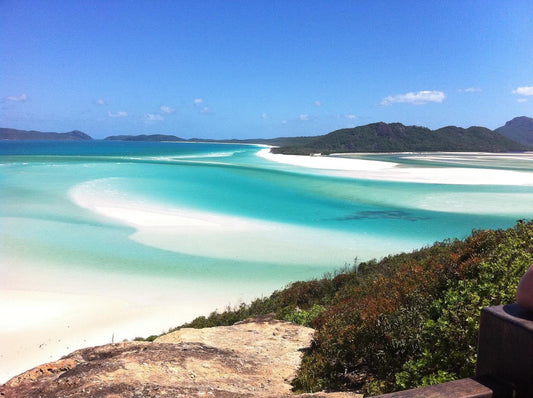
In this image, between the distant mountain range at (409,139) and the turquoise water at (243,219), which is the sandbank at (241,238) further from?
the distant mountain range at (409,139)

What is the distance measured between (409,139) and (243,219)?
142414 mm

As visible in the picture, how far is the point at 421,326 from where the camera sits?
414 centimetres

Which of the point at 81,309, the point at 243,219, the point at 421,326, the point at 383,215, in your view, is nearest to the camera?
the point at 421,326

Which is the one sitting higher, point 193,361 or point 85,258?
point 193,361

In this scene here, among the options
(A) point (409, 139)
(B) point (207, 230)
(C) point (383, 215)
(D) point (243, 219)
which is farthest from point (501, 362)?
(A) point (409, 139)

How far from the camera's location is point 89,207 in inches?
989

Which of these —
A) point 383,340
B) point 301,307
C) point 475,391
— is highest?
point 475,391

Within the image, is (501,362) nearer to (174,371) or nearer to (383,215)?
(174,371)

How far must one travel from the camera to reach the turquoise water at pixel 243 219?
48.4ft

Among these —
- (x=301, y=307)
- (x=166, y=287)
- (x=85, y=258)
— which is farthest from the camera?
(x=85, y=258)

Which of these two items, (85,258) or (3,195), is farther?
(3,195)

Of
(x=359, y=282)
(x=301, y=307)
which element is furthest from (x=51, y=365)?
(x=359, y=282)

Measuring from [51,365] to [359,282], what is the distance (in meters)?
6.95

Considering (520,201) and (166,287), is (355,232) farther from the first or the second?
(520,201)
